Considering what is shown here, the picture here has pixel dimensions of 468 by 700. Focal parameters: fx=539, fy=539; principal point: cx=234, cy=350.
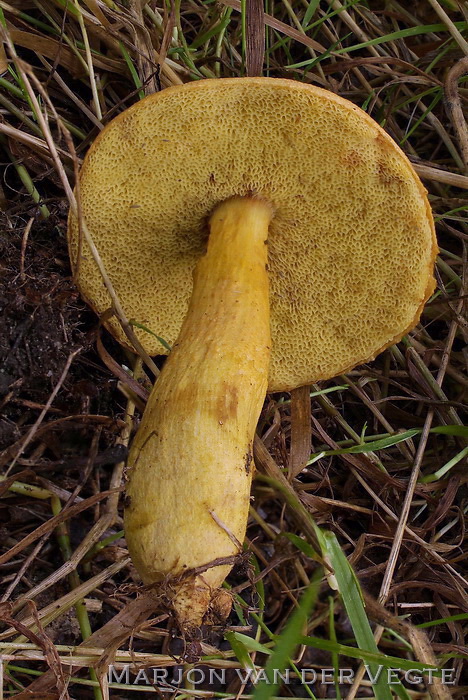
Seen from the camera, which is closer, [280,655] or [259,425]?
[280,655]

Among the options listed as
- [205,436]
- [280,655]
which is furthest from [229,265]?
[280,655]

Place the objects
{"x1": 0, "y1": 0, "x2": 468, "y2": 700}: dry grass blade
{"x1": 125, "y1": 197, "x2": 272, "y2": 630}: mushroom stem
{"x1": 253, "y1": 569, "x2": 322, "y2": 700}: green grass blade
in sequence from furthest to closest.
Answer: {"x1": 0, "y1": 0, "x2": 468, "y2": 700}: dry grass blade < {"x1": 125, "y1": 197, "x2": 272, "y2": 630}: mushroom stem < {"x1": 253, "y1": 569, "x2": 322, "y2": 700}: green grass blade

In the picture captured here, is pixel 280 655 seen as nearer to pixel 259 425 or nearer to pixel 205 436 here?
pixel 205 436

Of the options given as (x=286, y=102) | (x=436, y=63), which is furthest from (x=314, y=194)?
(x=436, y=63)

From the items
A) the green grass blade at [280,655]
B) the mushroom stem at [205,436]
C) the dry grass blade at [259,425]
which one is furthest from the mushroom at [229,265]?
the green grass blade at [280,655]

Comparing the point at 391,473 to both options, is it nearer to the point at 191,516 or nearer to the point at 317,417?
the point at 317,417

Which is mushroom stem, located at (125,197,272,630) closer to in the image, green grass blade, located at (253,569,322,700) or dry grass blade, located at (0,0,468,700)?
dry grass blade, located at (0,0,468,700)

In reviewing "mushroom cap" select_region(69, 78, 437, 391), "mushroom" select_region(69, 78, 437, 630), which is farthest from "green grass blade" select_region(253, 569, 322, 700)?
"mushroom cap" select_region(69, 78, 437, 391)
